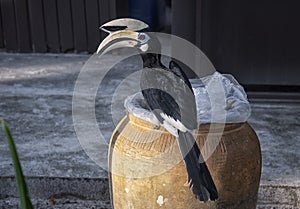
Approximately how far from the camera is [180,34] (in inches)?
146

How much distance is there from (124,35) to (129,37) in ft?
0.06

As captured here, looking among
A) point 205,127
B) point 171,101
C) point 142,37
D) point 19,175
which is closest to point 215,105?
point 205,127

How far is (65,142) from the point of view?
2992 mm

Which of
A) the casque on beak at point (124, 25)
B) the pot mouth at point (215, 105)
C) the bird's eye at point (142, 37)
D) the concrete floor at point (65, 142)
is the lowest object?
the concrete floor at point (65, 142)

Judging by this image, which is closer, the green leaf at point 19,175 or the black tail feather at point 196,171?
the green leaf at point 19,175

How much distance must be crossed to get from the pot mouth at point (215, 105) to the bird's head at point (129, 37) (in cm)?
23

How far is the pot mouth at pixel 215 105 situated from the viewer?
1810 mm

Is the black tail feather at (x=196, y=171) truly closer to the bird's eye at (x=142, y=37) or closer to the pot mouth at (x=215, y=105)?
the pot mouth at (x=215, y=105)

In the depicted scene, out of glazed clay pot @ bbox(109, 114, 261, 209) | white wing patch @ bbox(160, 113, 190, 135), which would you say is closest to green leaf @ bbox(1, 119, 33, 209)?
white wing patch @ bbox(160, 113, 190, 135)

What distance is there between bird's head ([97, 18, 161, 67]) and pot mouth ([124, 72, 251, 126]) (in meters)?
0.23

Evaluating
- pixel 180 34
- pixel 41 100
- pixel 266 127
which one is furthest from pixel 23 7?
pixel 266 127

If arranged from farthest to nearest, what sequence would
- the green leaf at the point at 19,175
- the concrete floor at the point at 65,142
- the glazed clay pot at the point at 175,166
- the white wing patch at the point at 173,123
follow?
1. the concrete floor at the point at 65,142
2. the glazed clay pot at the point at 175,166
3. the white wing patch at the point at 173,123
4. the green leaf at the point at 19,175

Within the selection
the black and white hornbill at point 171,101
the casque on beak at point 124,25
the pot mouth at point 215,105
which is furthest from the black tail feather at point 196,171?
the casque on beak at point 124,25

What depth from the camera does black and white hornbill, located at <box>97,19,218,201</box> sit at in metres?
1.66
